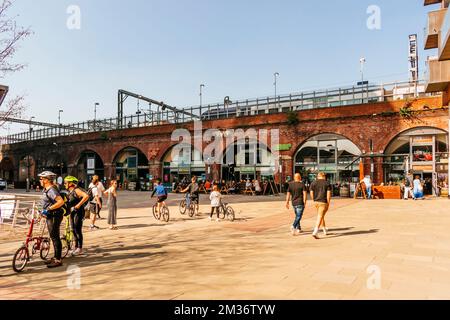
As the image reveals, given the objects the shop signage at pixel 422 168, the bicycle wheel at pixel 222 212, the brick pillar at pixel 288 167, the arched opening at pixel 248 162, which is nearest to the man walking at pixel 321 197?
the bicycle wheel at pixel 222 212

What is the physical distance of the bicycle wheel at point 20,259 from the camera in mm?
6512

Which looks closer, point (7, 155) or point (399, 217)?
point (399, 217)

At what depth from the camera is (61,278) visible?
6129 millimetres

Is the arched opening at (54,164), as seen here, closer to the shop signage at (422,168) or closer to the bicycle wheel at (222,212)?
the bicycle wheel at (222,212)

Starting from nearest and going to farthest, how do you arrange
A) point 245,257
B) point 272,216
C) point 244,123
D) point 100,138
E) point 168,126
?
1. point 245,257
2. point 272,216
3. point 244,123
4. point 168,126
5. point 100,138

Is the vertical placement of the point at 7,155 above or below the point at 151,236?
above

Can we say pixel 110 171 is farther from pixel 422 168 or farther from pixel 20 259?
pixel 20 259

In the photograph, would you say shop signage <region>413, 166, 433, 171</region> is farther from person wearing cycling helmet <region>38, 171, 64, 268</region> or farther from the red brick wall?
person wearing cycling helmet <region>38, 171, 64, 268</region>

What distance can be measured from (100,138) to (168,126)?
36.1 ft

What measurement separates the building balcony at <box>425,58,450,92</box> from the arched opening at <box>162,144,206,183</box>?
68.5ft

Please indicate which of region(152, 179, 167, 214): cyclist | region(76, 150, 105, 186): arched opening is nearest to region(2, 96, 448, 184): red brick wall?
region(76, 150, 105, 186): arched opening

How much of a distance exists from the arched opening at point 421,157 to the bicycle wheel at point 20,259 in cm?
2431

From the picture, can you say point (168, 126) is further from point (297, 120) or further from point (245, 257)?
point (245, 257)
